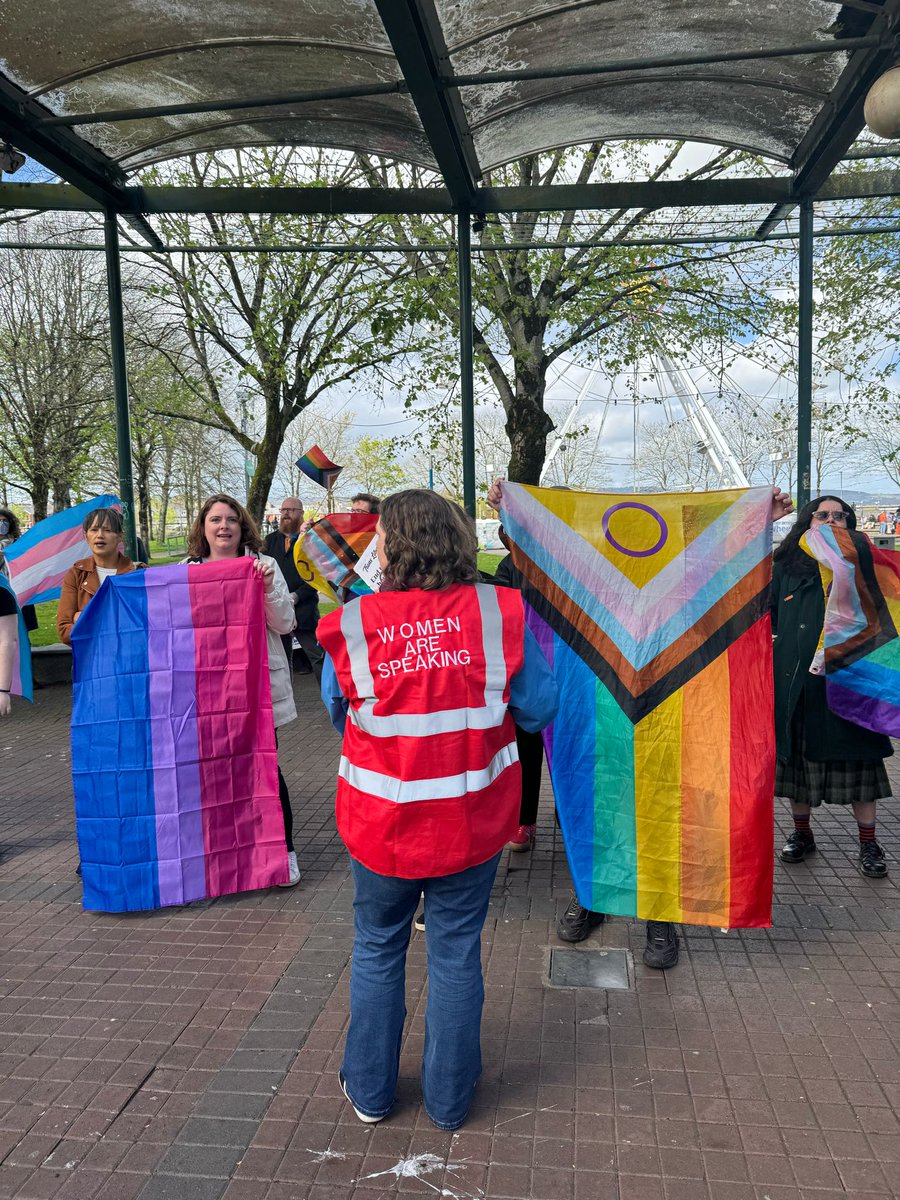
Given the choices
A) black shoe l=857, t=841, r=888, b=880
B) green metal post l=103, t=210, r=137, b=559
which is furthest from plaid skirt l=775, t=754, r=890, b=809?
green metal post l=103, t=210, r=137, b=559

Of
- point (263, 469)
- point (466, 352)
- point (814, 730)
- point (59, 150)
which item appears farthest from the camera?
point (263, 469)

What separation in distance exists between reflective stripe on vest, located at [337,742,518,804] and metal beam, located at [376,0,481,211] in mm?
4032

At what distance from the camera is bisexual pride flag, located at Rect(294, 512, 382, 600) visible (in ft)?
16.7

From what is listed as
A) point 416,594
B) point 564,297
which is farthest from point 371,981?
point 564,297

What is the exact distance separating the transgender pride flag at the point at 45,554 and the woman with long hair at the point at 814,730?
5.21 m

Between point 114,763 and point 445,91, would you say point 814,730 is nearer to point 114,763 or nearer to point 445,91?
point 114,763

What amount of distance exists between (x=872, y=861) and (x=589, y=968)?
5.73 ft

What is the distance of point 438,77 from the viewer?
5129mm

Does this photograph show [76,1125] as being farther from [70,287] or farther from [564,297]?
[70,287]

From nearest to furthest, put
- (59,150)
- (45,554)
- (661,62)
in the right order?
(661,62) → (59,150) → (45,554)

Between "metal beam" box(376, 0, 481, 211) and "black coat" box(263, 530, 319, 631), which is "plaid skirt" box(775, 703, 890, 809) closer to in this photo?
"metal beam" box(376, 0, 481, 211)

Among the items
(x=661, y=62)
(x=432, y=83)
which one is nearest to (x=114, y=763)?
(x=432, y=83)

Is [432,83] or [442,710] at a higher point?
[432,83]

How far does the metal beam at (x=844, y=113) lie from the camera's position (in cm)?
496
